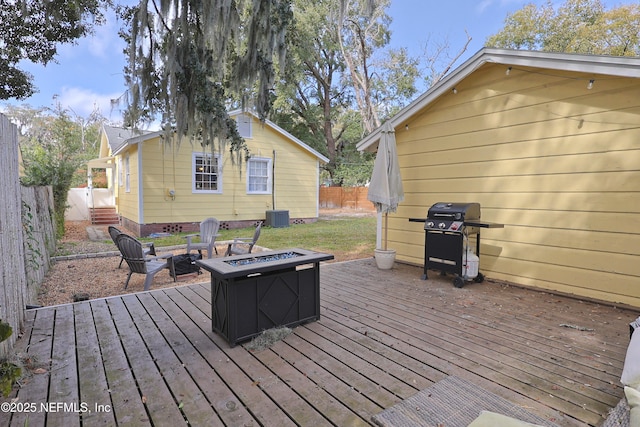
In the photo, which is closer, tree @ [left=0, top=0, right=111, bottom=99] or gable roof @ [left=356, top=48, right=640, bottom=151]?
gable roof @ [left=356, top=48, right=640, bottom=151]

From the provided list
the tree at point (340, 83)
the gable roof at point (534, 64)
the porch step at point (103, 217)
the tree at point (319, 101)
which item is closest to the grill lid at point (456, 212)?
the gable roof at point (534, 64)

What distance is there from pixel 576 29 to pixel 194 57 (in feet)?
60.1

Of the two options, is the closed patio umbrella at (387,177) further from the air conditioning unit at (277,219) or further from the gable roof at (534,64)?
the air conditioning unit at (277,219)

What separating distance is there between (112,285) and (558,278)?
20.4ft

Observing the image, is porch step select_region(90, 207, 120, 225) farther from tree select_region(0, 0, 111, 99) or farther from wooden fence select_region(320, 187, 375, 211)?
wooden fence select_region(320, 187, 375, 211)

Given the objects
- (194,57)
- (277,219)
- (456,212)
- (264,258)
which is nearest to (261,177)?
(277,219)

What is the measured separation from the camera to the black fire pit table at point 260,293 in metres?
2.60

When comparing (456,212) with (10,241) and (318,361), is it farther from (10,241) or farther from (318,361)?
(10,241)

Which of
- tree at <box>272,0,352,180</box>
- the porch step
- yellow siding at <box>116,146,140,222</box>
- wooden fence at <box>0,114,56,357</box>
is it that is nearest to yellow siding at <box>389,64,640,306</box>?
wooden fence at <box>0,114,56,357</box>

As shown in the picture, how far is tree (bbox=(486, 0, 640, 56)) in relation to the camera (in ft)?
44.5

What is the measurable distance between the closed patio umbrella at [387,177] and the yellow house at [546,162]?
612mm

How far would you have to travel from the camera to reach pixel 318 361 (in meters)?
2.36

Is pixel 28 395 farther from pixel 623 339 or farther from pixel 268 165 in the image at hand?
pixel 268 165

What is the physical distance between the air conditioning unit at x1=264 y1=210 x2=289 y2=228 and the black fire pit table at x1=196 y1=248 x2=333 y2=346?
27.3ft
